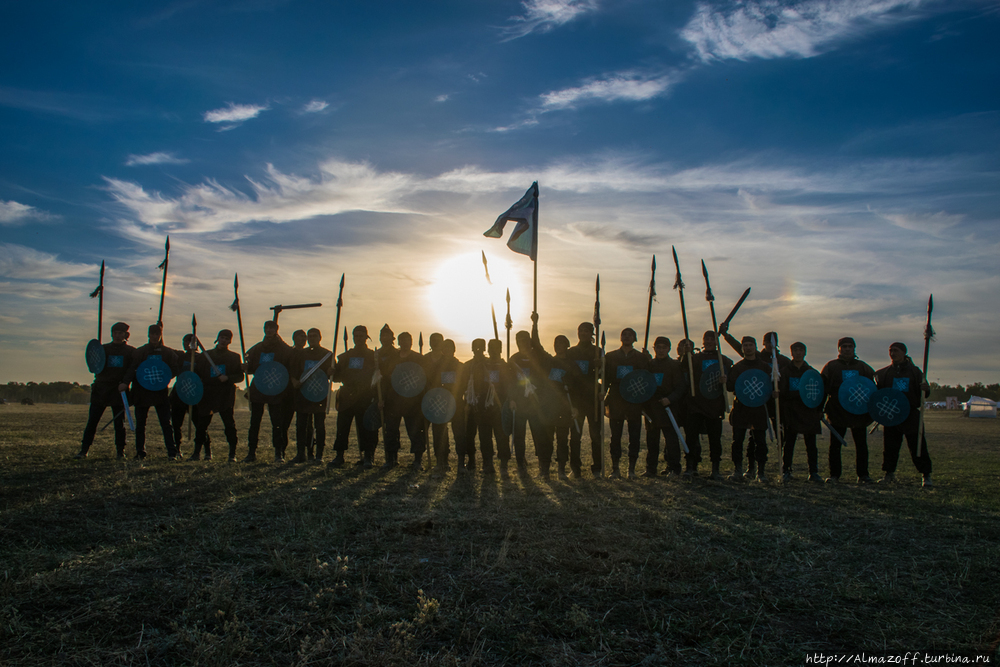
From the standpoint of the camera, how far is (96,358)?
30.3 feet

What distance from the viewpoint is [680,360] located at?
30.5 ft

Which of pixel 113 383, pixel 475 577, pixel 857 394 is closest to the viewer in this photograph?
pixel 475 577

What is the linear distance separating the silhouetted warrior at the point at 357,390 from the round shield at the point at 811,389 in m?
6.18

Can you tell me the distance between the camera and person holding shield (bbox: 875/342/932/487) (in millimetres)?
8148

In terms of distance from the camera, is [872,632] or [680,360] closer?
[872,632]

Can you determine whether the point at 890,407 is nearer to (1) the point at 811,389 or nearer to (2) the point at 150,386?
(1) the point at 811,389

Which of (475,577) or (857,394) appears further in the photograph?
(857,394)

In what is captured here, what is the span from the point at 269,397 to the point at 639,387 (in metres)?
5.54

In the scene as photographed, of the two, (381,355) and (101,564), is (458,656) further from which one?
(381,355)

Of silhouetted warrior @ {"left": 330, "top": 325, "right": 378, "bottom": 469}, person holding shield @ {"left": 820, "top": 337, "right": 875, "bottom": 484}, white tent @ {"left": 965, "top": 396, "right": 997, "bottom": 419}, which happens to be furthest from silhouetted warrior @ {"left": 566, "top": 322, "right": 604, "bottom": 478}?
white tent @ {"left": 965, "top": 396, "right": 997, "bottom": 419}

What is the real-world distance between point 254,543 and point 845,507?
5537 millimetres

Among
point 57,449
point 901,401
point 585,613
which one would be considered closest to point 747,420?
point 901,401

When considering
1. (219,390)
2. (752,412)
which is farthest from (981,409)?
(219,390)

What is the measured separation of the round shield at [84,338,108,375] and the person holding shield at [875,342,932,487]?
441 inches
